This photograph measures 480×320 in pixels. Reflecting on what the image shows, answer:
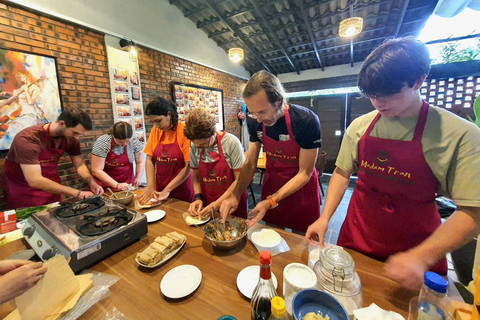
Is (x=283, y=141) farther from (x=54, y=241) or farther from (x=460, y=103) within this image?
(x=460, y=103)

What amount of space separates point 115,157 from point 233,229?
6.06 feet

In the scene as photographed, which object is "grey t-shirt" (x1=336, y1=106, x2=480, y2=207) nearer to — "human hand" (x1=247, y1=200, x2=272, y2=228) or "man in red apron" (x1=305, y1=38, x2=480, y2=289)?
"man in red apron" (x1=305, y1=38, x2=480, y2=289)

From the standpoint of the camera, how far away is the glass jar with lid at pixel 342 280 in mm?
617

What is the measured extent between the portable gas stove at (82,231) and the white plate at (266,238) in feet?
2.18

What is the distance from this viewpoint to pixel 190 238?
45.4 inches

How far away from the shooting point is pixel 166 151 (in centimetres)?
205

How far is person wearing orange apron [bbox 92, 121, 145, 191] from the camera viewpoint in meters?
2.12

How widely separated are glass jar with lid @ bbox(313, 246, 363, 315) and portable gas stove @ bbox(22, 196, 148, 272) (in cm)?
98

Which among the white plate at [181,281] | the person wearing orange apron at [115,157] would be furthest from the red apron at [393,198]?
the person wearing orange apron at [115,157]

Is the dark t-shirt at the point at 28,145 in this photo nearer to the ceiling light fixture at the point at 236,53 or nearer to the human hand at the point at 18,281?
the human hand at the point at 18,281

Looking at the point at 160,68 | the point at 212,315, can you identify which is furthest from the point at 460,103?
the point at 160,68

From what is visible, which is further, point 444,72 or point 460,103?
point 460,103

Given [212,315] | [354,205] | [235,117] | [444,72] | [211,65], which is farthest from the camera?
[235,117]

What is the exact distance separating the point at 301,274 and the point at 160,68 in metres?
4.55
